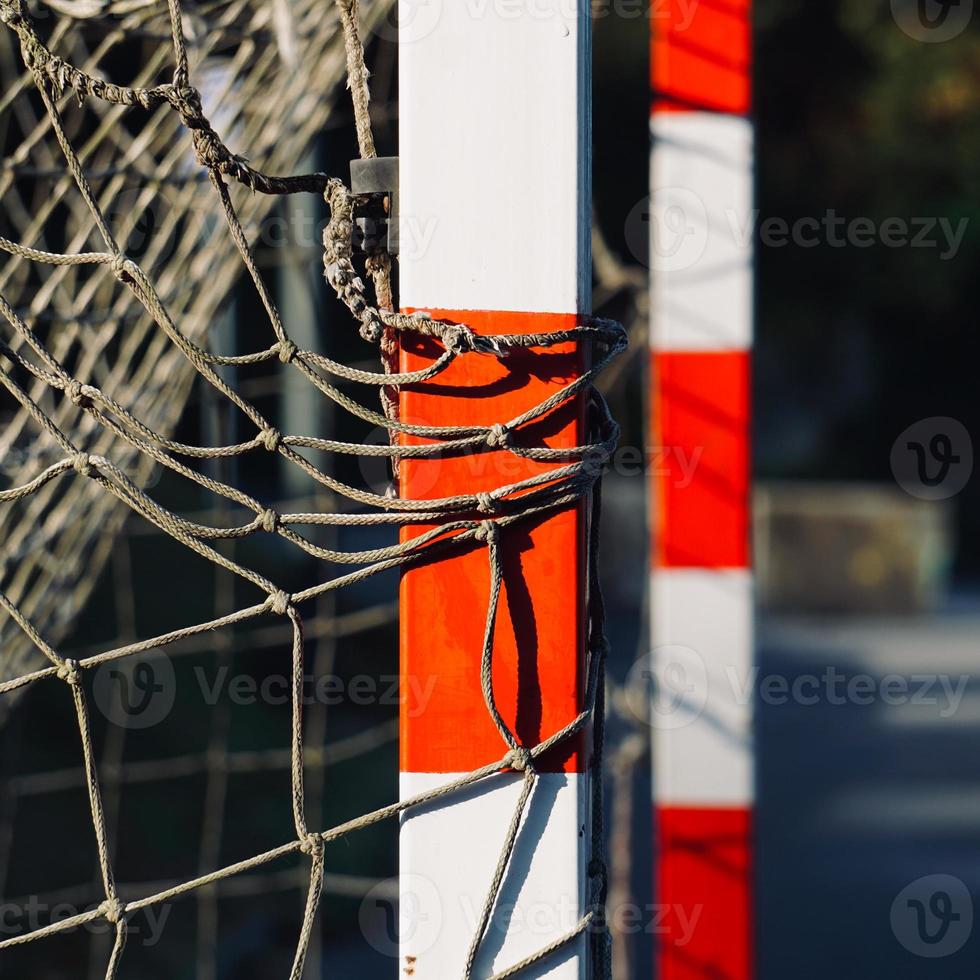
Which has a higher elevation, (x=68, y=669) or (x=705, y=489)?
(x=705, y=489)

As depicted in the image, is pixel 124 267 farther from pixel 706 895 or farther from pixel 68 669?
pixel 706 895

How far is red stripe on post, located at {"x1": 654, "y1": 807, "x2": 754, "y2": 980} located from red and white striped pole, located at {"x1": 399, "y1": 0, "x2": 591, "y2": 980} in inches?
27.1

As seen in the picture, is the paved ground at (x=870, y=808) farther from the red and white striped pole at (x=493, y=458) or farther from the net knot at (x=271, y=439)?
the net knot at (x=271, y=439)

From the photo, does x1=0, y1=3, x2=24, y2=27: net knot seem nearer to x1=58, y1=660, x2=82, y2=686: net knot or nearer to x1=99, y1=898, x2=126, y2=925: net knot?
x1=58, y1=660, x2=82, y2=686: net knot

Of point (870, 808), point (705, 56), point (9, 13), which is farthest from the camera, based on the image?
point (870, 808)

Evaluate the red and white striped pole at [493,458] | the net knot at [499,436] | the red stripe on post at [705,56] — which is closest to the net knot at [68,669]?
the red and white striped pole at [493,458]

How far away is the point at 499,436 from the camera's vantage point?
2.86ft

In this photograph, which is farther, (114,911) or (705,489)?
(705,489)

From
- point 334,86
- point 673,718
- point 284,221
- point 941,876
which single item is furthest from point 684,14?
point 941,876

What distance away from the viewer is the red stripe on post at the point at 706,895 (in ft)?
5.14

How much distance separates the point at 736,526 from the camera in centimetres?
160

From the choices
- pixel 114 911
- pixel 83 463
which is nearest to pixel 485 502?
pixel 83 463

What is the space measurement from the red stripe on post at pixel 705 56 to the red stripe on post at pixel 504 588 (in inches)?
31.4

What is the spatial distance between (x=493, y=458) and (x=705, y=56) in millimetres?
881
